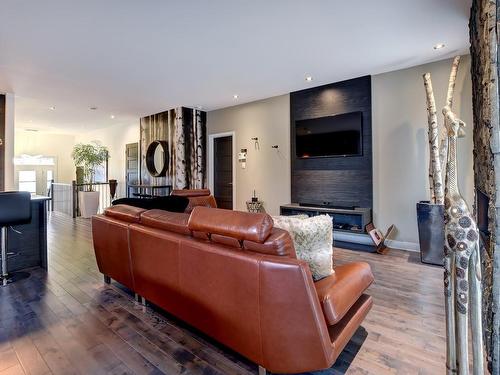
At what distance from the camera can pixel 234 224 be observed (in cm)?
149

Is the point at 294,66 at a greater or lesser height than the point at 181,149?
greater

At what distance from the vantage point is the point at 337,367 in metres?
1.63

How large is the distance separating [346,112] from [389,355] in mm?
3640

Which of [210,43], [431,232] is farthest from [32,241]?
[431,232]

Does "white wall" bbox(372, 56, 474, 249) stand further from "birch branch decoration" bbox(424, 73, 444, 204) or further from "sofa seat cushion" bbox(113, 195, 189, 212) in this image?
"sofa seat cushion" bbox(113, 195, 189, 212)

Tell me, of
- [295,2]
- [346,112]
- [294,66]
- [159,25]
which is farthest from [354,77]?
[159,25]

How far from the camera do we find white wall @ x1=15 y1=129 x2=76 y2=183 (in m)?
9.18

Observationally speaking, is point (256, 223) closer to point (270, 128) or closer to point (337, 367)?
point (337, 367)

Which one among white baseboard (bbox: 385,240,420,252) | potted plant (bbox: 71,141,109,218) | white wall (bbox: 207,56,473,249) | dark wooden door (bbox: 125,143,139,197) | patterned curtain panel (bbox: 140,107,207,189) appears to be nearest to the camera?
white wall (bbox: 207,56,473,249)

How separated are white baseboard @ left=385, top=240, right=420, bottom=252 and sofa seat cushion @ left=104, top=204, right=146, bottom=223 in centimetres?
356

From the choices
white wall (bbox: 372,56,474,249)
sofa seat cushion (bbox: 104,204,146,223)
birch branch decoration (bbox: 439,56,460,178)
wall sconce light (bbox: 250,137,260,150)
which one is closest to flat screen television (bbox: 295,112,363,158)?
white wall (bbox: 372,56,474,249)

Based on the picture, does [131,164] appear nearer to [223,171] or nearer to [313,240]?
[223,171]

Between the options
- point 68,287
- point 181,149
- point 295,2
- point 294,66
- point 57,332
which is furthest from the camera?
point 181,149

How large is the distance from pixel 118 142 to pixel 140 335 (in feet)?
25.3
